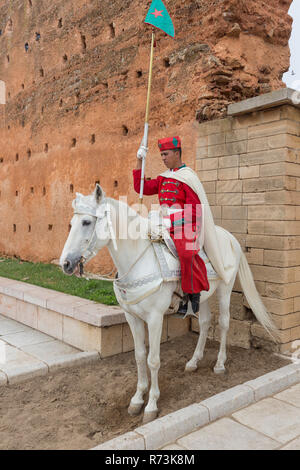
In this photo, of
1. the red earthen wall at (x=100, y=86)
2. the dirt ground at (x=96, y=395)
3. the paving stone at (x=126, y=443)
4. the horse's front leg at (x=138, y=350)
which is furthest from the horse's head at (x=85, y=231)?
the red earthen wall at (x=100, y=86)

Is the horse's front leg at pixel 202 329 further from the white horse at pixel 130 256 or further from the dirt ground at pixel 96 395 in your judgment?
the white horse at pixel 130 256

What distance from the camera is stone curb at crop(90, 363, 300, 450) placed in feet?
7.21

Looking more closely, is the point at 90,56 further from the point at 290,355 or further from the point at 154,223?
the point at 290,355

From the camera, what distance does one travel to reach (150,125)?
5.52 metres

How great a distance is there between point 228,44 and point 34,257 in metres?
6.59

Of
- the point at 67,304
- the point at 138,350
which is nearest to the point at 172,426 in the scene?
the point at 138,350

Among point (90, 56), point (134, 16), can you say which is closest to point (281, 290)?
point (134, 16)

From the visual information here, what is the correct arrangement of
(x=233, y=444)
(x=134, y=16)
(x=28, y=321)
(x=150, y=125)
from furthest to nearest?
(x=134, y=16) → (x=150, y=125) → (x=28, y=321) → (x=233, y=444)

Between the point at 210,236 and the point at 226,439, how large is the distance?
61.8 inches

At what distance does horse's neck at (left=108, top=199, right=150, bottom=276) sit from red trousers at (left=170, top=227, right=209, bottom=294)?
0.31 metres

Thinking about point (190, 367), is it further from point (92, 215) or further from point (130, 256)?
point (92, 215)

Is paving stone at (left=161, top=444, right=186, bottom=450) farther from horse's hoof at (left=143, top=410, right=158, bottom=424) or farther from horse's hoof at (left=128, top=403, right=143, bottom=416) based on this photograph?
horse's hoof at (left=128, top=403, right=143, bottom=416)

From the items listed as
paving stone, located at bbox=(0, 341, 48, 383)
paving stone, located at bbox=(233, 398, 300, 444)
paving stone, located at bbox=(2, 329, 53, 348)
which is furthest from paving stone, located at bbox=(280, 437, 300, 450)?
paving stone, located at bbox=(2, 329, 53, 348)

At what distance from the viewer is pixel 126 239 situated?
260cm
